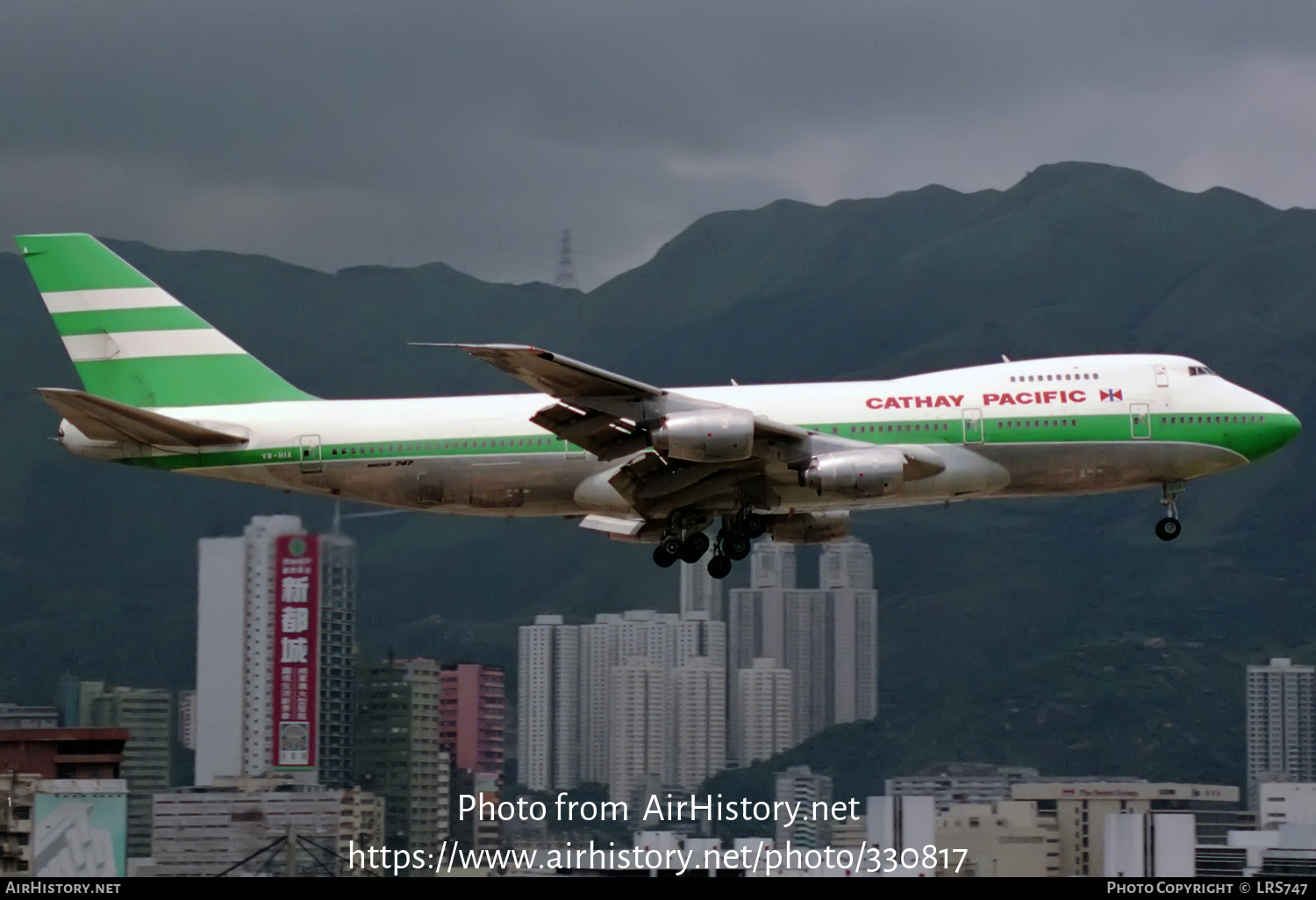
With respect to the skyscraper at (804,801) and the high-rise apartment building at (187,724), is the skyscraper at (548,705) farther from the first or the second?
the high-rise apartment building at (187,724)

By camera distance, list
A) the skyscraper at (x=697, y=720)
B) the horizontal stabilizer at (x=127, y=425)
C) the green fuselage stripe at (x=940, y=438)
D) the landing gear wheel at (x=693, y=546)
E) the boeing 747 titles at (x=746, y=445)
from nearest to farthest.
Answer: the horizontal stabilizer at (x=127, y=425) → the boeing 747 titles at (x=746, y=445) → the green fuselage stripe at (x=940, y=438) → the landing gear wheel at (x=693, y=546) → the skyscraper at (x=697, y=720)

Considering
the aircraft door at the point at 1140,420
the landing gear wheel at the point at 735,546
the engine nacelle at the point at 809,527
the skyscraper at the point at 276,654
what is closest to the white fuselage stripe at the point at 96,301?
the landing gear wheel at the point at 735,546

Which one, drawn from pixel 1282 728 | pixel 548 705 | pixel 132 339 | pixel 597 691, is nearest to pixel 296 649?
pixel 548 705
